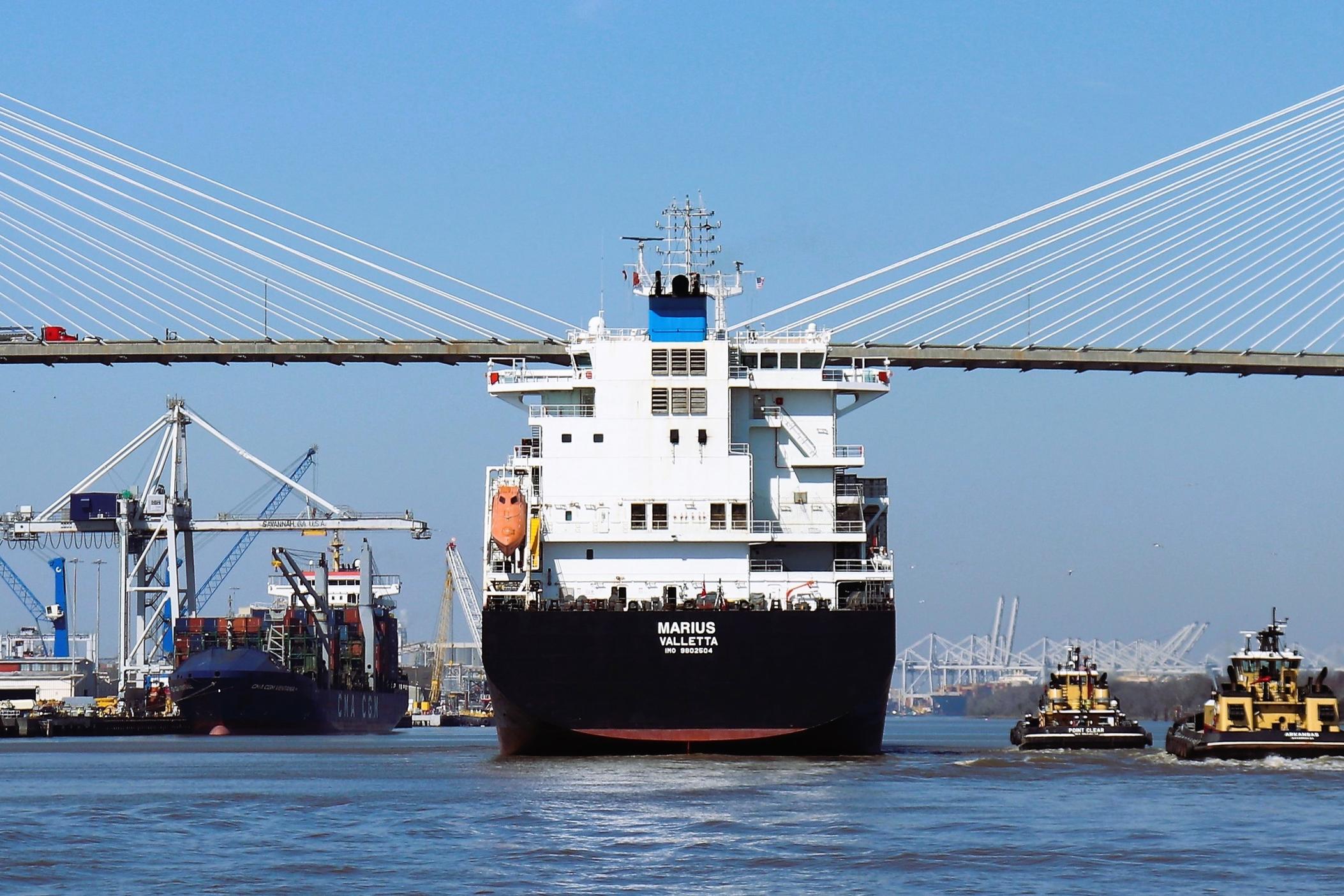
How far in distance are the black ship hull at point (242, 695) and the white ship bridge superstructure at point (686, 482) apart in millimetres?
37166

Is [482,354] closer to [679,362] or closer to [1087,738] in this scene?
[679,362]

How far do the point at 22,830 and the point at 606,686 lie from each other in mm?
12356

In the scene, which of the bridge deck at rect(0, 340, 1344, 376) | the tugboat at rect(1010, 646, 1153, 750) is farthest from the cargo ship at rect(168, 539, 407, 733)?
the tugboat at rect(1010, 646, 1153, 750)

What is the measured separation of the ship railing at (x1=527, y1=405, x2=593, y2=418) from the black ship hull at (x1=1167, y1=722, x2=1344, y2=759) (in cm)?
1443

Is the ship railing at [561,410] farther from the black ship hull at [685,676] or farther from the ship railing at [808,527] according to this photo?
the black ship hull at [685,676]

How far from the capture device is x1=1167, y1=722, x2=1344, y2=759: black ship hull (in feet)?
126

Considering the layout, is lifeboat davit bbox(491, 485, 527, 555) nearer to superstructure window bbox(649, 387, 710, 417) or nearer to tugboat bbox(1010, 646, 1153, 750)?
superstructure window bbox(649, 387, 710, 417)

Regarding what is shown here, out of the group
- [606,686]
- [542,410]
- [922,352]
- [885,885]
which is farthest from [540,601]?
[922,352]

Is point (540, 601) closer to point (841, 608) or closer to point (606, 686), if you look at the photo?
point (606, 686)

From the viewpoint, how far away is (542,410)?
41719 millimetres

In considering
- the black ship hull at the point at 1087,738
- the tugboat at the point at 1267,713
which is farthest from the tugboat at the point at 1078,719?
the tugboat at the point at 1267,713

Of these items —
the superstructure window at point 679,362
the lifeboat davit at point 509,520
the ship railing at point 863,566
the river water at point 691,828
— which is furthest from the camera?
the superstructure window at point 679,362

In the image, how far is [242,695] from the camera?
252 feet

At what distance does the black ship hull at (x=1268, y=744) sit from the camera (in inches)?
1510
